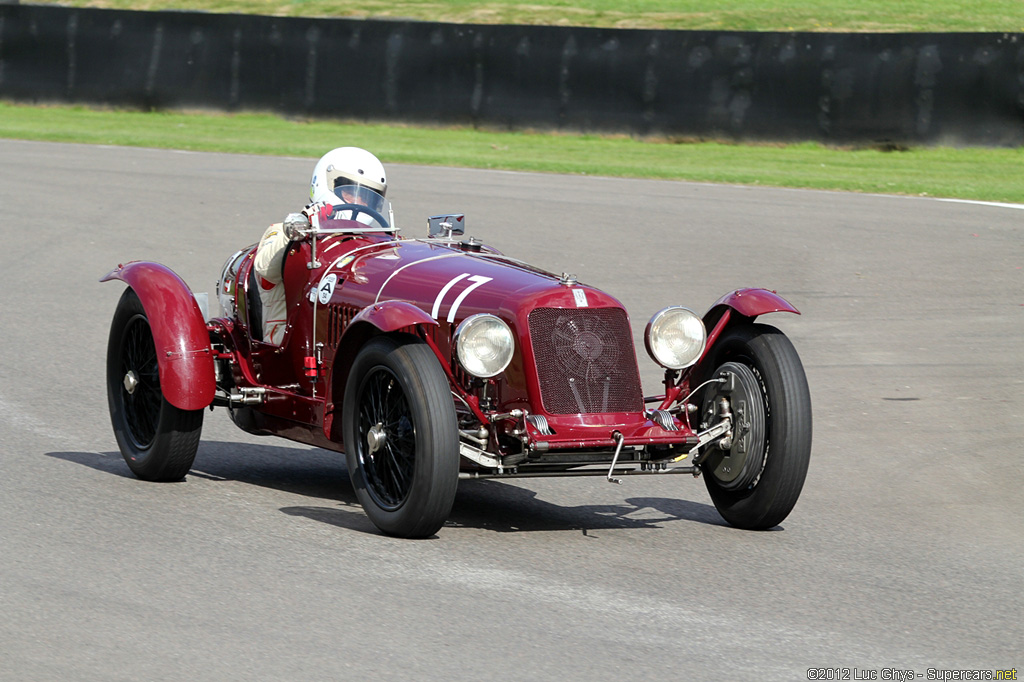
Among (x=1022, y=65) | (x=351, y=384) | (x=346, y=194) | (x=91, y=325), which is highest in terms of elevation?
(x=1022, y=65)

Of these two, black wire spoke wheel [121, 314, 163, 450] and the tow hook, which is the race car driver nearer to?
black wire spoke wheel [121, 314, 163, 450]

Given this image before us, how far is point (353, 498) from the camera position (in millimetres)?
6992

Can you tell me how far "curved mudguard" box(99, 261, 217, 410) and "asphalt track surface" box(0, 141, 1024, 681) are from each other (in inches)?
18.8

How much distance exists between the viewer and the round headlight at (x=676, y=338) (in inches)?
254

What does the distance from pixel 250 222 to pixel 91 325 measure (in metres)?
4.92

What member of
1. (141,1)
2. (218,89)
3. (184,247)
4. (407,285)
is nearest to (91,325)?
(184,247)

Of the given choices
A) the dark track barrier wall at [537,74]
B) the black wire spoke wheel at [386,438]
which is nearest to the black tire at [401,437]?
the black wire spoke wheel at [386,438]

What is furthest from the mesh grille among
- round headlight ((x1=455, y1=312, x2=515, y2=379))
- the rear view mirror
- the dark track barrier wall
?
the dark track barrier wall

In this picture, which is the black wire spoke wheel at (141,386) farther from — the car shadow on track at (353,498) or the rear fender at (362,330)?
the rear fender at (362,330)

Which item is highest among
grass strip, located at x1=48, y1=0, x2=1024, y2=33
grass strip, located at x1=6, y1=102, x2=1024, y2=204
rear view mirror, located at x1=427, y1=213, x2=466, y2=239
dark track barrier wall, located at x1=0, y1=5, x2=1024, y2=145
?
grass strip, located at x1=48, y1=0, x2=1024, y2=33

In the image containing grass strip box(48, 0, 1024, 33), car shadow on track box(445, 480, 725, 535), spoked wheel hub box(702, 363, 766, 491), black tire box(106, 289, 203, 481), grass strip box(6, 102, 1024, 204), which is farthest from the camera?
grass strip box(48, 0, 1024, 33)

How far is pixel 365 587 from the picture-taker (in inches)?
212

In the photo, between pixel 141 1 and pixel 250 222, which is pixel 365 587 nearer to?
pixel 250 222

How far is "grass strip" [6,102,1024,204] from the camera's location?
812 inches
